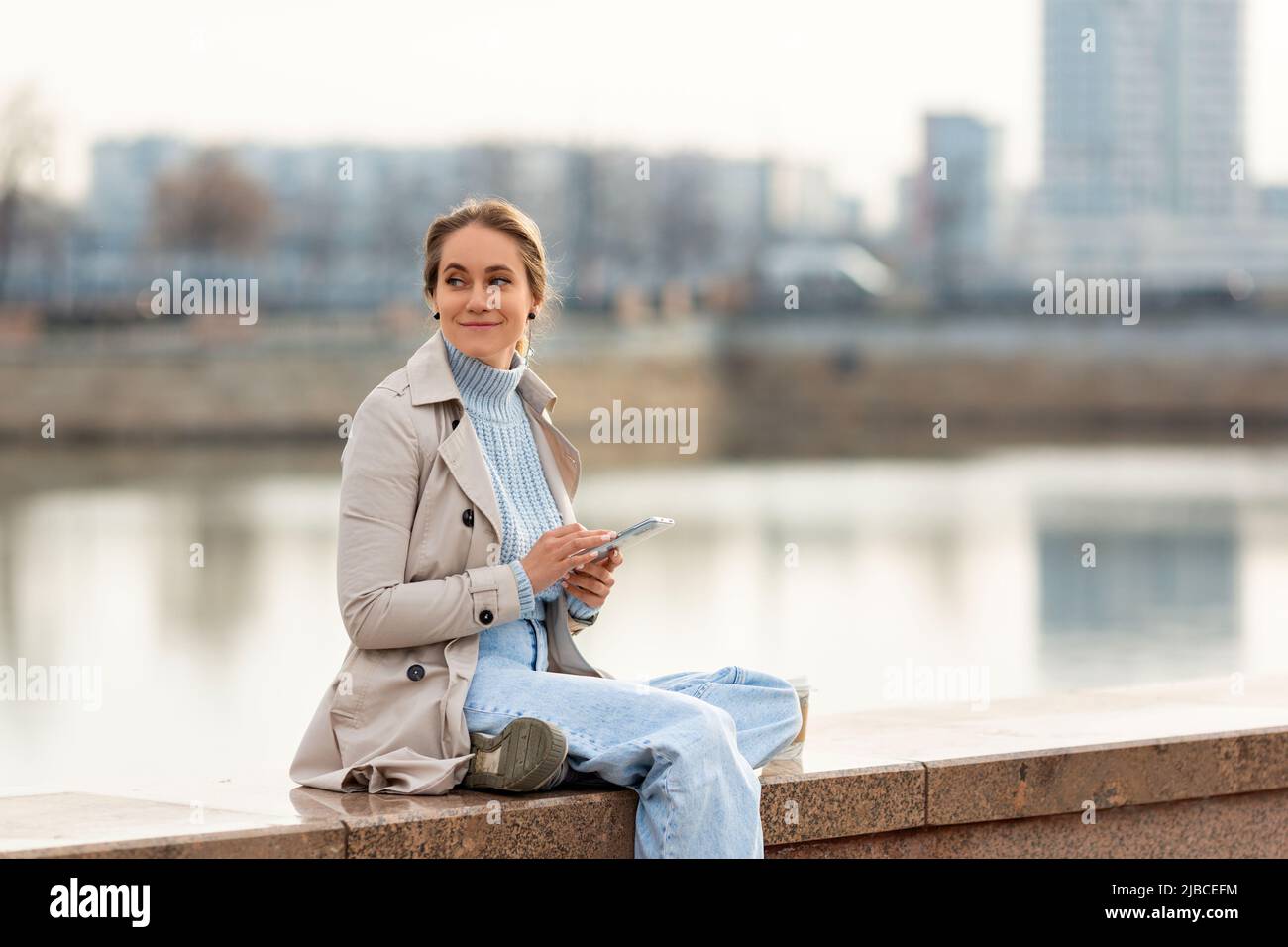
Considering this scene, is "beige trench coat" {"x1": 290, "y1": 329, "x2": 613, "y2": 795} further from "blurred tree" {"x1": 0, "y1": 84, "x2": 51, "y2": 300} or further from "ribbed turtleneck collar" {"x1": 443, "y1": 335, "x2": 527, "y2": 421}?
"blurred tree" {"x1": 0, "y1": 84, "x2": 51, "y2": 300}

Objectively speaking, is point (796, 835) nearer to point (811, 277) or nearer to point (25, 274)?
point (25, 274)

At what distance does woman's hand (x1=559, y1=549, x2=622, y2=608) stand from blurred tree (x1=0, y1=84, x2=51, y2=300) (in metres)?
57.4

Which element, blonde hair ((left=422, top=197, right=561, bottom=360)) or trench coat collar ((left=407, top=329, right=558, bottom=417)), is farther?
blonde hair ((left=422, top=197, right=561, bottom=360))

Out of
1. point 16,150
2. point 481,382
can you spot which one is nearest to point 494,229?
point 481,382

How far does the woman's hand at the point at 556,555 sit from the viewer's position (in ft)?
13.4

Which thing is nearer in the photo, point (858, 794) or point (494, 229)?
point (494, 229)

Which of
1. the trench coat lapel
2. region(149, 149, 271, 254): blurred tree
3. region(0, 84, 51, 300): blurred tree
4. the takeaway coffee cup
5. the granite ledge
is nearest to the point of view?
the granite ledge

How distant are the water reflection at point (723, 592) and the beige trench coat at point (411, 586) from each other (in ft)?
1.89

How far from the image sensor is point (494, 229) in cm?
425

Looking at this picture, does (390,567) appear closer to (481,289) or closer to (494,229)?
(481,289)

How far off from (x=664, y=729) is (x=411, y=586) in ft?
2.04

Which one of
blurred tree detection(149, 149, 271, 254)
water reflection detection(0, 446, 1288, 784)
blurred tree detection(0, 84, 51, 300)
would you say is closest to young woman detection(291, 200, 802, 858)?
water reflection detection(0, 446, 1288, 784)

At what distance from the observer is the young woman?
3.99 metres

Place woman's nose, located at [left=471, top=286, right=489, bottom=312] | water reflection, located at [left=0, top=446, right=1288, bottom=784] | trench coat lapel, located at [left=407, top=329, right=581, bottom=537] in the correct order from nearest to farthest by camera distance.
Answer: trench coat lapel, located at [left=407, top=329, right=581, bottom=537] → woman's nose, located at [left=471, top=286, right=489, bottom=312] → water reflection, located at [left=0, top=446, right=1288, bottom=784]
